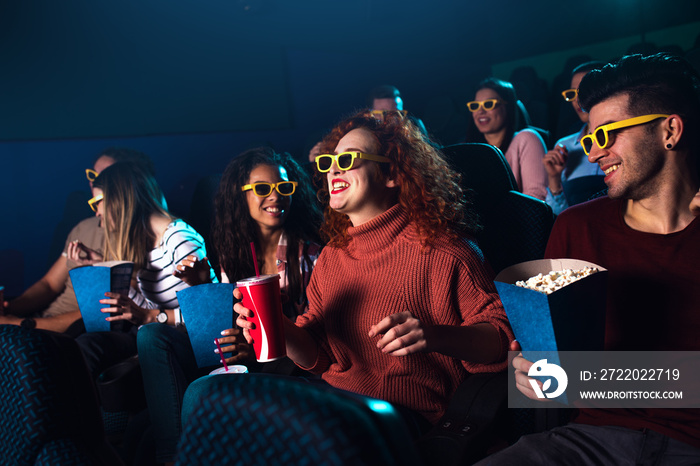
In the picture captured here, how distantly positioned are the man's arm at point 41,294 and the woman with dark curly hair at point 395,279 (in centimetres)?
178

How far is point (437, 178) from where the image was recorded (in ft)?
5.32

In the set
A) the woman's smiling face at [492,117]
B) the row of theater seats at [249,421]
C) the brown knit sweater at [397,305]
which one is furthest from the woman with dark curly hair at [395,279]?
the woman's smiling face at [492,117]

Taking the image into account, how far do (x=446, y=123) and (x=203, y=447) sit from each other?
18.2ft

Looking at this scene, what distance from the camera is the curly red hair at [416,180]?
1.55 metres

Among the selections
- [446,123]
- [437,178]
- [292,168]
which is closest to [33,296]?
[292,168]

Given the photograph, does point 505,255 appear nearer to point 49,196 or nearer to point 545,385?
point 545,385

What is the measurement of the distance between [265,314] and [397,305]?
0.39 meters

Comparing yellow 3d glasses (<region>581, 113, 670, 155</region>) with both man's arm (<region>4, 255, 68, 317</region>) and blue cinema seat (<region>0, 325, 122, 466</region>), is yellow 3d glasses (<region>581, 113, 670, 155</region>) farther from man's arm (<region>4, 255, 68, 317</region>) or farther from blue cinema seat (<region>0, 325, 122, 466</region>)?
man's arm (<region>4, 255, 68, 317</region>)

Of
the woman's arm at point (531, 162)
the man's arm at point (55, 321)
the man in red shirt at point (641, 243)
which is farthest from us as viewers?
the woman's arm at point (531, 162)

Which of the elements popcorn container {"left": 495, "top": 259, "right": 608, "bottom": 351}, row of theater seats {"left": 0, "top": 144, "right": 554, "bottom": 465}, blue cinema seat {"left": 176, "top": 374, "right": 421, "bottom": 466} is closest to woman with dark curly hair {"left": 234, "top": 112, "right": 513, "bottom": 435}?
row of theater seats {"left": 0, "top": 144, "right": 554, "bottom": 465}

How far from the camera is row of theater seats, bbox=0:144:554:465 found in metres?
0.40

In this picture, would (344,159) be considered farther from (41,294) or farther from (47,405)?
(41,294)

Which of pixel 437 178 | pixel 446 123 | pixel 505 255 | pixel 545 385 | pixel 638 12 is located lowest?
pixel 545 385

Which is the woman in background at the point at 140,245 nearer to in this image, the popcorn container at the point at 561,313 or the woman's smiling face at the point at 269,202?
the woman's smiling face at the point at 269,202
